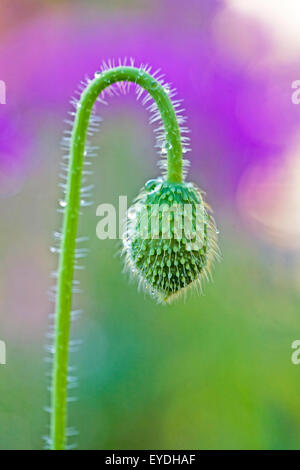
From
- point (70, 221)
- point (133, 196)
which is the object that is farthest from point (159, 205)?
point (133, 196)

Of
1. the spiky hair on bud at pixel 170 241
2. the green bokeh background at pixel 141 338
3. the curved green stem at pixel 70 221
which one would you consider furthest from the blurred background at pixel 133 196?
the curved green stem at pixel 70 221

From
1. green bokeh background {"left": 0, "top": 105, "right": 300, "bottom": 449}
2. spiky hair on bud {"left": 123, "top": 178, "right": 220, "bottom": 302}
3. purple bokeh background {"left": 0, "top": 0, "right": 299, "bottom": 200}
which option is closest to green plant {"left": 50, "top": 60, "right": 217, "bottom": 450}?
spiky hair on bud {"left": 123, "top": 178, "right": 220, "bottom": 302}

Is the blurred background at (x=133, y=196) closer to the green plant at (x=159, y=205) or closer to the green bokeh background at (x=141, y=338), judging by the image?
the green bokeh background at (x=141, y=338)

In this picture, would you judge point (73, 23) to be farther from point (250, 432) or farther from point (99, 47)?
point (250, 432)

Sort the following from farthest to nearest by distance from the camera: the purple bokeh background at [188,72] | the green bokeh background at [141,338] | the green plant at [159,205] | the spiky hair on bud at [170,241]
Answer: the purple bokeh background at [188,72] → the green bokeh background at [141,338] → the spiky hair on bud at [170,241] → the green plant at [159,205]

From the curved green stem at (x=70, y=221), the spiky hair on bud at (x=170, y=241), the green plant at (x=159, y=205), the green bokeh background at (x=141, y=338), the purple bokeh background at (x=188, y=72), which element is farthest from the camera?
the purple bokeh background at (x=188, y=72)

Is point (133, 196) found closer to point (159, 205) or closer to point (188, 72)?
point (188, 72)

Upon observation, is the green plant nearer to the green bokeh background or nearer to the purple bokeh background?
the green bokeh background
